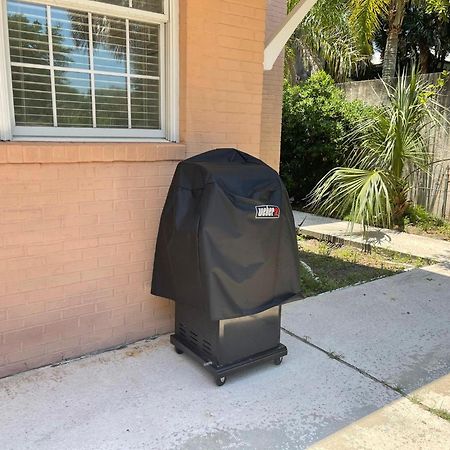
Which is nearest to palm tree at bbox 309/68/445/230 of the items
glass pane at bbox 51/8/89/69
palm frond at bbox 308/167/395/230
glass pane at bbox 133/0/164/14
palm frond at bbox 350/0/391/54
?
palm frond at bbox 308/167/395/230

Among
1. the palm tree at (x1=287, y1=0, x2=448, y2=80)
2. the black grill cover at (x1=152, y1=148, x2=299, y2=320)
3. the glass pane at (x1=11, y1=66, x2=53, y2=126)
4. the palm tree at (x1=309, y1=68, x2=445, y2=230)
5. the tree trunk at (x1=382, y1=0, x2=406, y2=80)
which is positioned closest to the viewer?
the black grill cover at (x1=152, y1=148, x2=299, y2=320)

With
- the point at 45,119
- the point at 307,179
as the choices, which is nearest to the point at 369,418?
the point at 45,119

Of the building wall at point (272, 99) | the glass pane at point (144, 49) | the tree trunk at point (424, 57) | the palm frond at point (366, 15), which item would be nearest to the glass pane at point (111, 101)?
the glass pane at point (144, 49)

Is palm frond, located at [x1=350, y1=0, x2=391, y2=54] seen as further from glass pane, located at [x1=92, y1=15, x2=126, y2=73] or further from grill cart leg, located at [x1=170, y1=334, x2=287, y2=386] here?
grill cart leg, located at [x1=170, y1=334, x2=287, y2=386]

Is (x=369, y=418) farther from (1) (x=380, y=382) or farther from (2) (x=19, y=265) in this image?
(2) (x=19, y=265)

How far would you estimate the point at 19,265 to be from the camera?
2662mm

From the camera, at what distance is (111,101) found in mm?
3051

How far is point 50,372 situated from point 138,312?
0.70 m

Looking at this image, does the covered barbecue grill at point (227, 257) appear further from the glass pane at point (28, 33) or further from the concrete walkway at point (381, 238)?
the concrete walkway at point (381, 238)

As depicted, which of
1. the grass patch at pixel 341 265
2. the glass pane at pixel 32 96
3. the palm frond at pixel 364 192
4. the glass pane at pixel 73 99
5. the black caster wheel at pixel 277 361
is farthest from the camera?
the palm frond at pixel 364 192

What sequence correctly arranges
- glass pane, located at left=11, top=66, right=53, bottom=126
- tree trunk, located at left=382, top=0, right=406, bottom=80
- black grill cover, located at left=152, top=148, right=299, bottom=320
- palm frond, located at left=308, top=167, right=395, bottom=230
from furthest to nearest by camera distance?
tree trunk, located at left=382, top=0, right=406, bottom=80 → palm frond, located at left=308, top=167, right=395, bottom=230 → glass pane, located at left=11, top=66, right=53, bottom=126 → black grill cover, located at left=152, top=148, right=299, bottom=320

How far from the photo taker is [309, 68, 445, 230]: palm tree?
6.05 m

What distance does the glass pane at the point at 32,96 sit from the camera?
8.80 ft

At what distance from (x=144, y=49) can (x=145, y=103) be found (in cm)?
37
